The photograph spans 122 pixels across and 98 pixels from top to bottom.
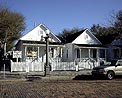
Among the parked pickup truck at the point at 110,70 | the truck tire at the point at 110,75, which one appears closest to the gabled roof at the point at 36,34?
the parked pickup truck at the point at 110,70

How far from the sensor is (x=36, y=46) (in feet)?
115

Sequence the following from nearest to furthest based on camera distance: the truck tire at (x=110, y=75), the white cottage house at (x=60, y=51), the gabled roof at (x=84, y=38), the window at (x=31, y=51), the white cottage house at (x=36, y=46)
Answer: the truck tire at (x=110, y=75) → the white cottage house at (x=60, y=51) → the white cottage house at (x=36, y=46) → the window at (x=31, y=51) → the gabled roof at (x=84, y=38)

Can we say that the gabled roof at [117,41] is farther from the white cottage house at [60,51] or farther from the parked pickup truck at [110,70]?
the parked pickup truck at [110,70]

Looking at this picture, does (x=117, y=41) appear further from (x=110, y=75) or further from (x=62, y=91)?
(x=62, y=91)

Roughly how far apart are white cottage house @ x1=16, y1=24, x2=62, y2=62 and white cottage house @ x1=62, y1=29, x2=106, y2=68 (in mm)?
2386

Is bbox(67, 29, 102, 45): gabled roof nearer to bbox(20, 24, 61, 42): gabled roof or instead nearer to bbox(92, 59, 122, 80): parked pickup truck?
bbox(20, 24, 61, 42): gabled roof

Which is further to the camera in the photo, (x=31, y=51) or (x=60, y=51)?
(x=60, y=51)

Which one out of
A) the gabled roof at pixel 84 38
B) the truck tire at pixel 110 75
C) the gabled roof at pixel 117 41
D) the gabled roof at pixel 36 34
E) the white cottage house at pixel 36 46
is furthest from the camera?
the gabled roof at pixel 117 41

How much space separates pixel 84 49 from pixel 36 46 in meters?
8.83

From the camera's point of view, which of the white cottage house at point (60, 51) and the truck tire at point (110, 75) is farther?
the white cottage house at point (60, 51)

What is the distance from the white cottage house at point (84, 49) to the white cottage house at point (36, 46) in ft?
7.83

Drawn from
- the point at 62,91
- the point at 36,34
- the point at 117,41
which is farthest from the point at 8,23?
the point at 62,91

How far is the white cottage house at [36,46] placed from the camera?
3491 centimetres

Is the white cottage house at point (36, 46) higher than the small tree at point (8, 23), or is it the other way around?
the small tree at point (8, 23)
